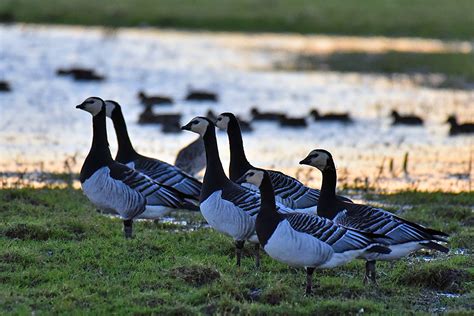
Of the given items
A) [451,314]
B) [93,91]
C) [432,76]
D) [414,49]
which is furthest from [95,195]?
[414,49]

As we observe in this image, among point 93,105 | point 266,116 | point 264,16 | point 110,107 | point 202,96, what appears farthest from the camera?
point 264,16

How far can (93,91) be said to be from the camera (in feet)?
99.2

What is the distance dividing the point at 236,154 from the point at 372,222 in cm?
270

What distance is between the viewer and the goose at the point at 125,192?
40.3ft

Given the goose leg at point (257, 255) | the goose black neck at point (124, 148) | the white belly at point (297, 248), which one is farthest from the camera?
the goose black neck at point (124, 148)

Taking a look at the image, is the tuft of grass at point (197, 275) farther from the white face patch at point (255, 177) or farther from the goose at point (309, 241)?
the white face patch at point (255, 177)

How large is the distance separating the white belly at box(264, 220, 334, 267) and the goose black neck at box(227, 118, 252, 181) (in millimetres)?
2955

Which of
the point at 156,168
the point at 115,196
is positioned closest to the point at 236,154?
the point at 156,168

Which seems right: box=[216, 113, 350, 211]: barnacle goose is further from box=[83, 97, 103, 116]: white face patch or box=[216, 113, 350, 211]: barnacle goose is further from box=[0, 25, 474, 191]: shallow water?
box=[0, 25, 474, 191]: shallow water

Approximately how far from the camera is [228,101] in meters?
29.6

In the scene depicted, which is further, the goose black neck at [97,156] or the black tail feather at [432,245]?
the goose black neck at [97,156]

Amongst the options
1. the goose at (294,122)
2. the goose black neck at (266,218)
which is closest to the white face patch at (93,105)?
the goose black neck at (266,218)

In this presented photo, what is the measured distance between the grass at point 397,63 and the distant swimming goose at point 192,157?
19473mm

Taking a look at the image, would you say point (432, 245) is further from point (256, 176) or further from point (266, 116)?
point (266, 116)
